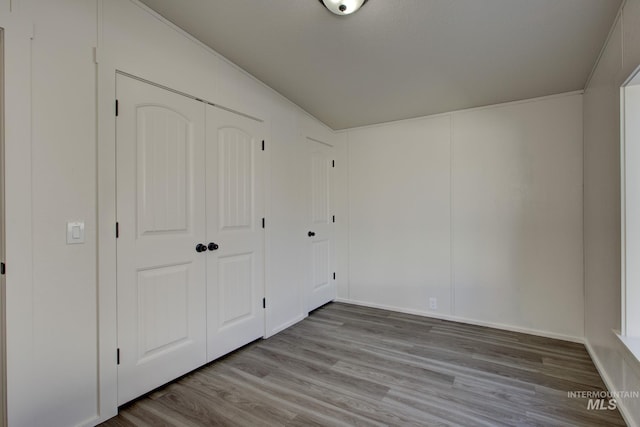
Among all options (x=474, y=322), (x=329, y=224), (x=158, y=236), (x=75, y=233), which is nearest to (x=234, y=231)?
(x=158, y=236)

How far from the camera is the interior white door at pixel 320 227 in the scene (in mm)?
3674

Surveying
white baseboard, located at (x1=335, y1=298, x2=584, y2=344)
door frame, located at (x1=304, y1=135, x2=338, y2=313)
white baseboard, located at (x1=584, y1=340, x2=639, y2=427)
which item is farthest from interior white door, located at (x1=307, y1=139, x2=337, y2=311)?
white baseboard, located at (x1=584, y1=340, x2=639, y2=427)

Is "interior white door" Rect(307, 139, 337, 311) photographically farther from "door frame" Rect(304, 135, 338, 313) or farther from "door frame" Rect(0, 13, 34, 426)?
A: "door frame" Rect(0, 13, 34, 426)

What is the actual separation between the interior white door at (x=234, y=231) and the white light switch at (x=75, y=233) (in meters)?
0.85

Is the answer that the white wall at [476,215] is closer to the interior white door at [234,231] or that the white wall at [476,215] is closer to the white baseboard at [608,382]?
the white baseboard at [608,382]

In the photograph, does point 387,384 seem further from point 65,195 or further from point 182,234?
point 65,195

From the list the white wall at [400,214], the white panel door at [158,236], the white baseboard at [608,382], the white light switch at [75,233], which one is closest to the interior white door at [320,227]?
the white wall at [400,214]

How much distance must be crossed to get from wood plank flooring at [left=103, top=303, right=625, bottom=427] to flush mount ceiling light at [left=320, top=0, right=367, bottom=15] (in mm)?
2493

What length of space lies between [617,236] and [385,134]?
7.93 ft

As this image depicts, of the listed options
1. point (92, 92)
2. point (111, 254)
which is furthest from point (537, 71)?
point (111, 254)

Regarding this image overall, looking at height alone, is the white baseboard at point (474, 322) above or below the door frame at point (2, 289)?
below

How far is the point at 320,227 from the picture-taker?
3842mm

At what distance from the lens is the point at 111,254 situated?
1.85 meters

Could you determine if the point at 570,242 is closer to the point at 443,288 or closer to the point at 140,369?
the point at 443,288
